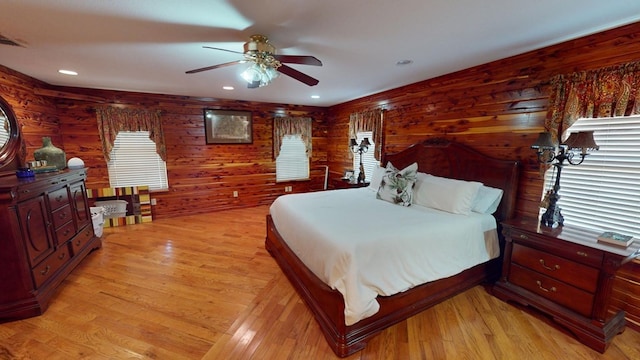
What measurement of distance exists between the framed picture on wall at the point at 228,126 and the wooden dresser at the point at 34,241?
2.42 metres

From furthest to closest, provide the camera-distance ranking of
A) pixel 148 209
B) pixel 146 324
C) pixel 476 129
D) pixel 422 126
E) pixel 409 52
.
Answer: pixel 148 209 < pixel 422 126 < pixel 476 129 < pixel 409 52 < pixel 146 324

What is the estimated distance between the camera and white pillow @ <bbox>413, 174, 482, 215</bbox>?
2600 millimetres

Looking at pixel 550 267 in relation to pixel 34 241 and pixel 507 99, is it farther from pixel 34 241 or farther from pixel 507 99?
pixel 34 241

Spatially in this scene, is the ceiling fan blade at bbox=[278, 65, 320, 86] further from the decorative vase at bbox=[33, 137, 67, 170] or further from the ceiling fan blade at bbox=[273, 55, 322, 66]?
the decorative vase at bbox=[33, 137, 67, 170]

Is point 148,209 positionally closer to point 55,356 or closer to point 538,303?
point 55,356

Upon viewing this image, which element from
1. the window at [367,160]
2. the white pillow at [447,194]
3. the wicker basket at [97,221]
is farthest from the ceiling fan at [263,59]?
the wicker basket at [97,221]

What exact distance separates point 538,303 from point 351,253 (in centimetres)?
170

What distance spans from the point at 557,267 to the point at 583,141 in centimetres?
99

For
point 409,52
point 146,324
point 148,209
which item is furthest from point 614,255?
point 148,209

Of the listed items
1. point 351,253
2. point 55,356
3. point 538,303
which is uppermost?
point 351,253

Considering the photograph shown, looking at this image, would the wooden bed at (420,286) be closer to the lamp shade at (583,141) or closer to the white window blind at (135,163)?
the lamp shade at (583,141)

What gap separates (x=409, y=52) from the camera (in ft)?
8.27

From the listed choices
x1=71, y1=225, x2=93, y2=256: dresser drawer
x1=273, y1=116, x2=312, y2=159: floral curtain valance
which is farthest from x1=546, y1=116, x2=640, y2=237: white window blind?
x1=71, y1=225, x2=93, y2=256: dresser drawer

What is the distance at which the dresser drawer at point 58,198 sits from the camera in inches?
100
